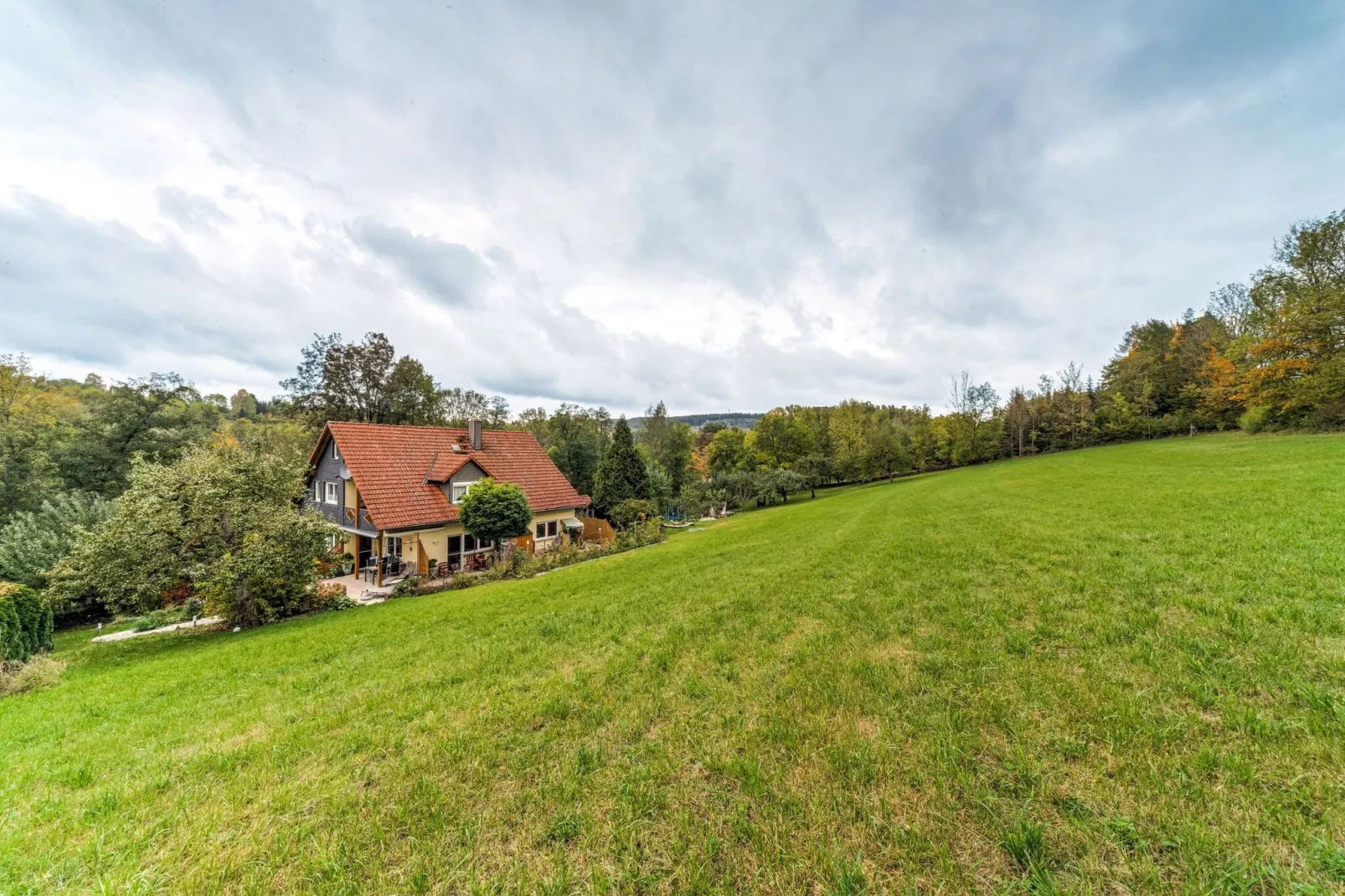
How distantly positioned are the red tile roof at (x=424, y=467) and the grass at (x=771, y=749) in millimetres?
10460

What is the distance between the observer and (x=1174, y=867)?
201 centimetres

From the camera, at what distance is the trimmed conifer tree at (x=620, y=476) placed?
1104 inches

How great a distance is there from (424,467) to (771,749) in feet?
67.5

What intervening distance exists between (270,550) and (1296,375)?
50.3 metres

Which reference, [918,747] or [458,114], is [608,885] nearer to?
[918,747]

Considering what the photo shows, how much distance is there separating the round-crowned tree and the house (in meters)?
0.85

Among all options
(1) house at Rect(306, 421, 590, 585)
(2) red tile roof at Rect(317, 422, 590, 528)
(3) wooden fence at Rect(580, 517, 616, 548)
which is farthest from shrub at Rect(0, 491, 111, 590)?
(3) wooden fence at Rect(580, 517, 616, 548)

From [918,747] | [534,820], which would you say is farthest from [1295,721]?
[534,820]

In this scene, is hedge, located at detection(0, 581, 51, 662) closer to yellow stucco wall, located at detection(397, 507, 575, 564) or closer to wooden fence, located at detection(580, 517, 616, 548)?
yellow stucco wall, located at detection(397, 507, 575, 564)

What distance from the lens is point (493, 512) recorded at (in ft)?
54.1

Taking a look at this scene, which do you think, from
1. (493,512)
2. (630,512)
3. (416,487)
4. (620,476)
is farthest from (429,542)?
(620,476)

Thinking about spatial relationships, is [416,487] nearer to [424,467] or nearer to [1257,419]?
[424,467]

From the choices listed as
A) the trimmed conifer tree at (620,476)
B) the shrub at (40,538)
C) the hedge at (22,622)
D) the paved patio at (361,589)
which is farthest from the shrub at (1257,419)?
the shrub at (40,538)

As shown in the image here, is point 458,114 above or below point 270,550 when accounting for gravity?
above
